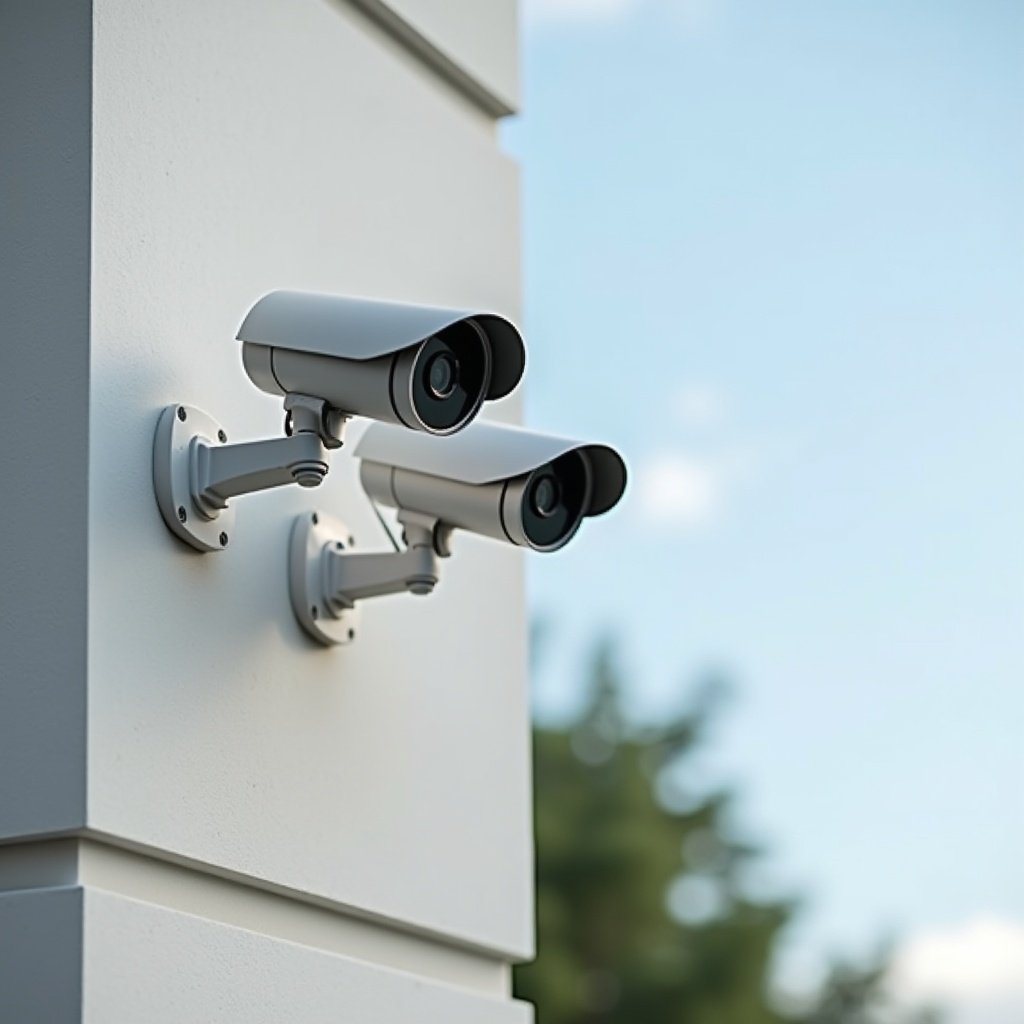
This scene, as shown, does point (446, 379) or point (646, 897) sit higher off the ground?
point (446, 379)

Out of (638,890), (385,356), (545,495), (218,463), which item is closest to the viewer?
(385,356)

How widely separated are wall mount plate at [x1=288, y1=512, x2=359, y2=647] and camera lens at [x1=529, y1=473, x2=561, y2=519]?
231mm

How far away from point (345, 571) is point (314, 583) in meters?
0.04

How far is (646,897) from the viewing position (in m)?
17.6

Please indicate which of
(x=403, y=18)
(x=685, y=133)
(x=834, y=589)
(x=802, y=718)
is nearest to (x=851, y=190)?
(x=685, y=133)

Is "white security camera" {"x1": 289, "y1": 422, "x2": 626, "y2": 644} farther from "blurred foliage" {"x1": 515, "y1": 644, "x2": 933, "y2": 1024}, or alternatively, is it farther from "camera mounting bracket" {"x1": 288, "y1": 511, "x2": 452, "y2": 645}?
"blurred foliage" {"x1": 515, "y1": 644, "x2": 933, "y2": 1024}

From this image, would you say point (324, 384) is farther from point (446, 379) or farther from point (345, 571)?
point (345, 571)

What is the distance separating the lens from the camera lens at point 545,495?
1771 millimetres

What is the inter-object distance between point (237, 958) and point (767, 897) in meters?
16.6

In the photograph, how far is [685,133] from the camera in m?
21.3

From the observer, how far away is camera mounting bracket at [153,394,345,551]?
1646mm

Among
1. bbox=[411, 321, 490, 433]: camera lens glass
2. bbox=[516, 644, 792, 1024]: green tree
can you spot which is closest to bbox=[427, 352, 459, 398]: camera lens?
bbox=[411, 321, 490, 433]: camera lens glass

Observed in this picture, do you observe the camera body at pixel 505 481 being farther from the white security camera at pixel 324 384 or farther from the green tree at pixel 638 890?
the green tree at pixel 638 890

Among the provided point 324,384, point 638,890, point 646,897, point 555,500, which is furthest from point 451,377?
point 646,897
